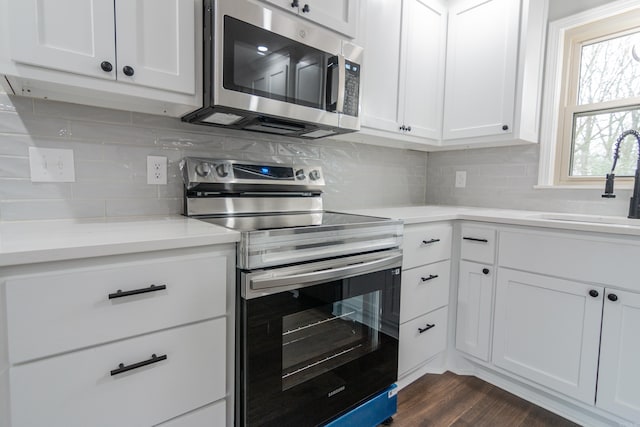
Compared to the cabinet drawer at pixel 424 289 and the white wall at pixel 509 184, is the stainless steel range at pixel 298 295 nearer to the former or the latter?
the cabinet drawer at pixel 424 289

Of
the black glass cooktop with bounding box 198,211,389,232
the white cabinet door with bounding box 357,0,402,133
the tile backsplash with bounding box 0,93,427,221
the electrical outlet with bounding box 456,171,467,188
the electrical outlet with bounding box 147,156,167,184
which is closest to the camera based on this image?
the tile backsplash with bounding box 0,93,427,221

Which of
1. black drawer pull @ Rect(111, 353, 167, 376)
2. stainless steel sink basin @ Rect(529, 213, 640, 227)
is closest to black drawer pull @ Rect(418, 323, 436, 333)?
stainless steel sink basin @ Rect(529, 213, 640, 227)

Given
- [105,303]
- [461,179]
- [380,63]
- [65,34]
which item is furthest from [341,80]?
[461,179]

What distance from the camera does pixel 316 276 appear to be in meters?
1.17

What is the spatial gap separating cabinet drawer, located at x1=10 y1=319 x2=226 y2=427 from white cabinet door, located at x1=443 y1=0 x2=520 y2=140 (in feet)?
6.34

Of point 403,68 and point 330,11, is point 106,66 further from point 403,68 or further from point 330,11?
point 403,68

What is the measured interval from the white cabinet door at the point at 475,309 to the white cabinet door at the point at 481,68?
879 millimetres

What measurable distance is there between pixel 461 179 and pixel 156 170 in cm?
210

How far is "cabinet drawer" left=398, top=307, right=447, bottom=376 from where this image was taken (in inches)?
66.6

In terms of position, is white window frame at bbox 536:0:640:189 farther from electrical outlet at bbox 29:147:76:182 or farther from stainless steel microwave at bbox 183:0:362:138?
electrical outlet at bbox 29:147:76:182

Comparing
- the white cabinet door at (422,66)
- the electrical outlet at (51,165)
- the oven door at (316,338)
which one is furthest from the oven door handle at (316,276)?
the white cabinet door at (422,66)

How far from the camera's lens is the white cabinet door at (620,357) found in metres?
1.34

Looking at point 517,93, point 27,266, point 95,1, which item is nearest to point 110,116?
point 95,1

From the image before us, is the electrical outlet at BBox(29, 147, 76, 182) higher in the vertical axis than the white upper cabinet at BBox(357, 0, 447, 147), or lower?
lower
